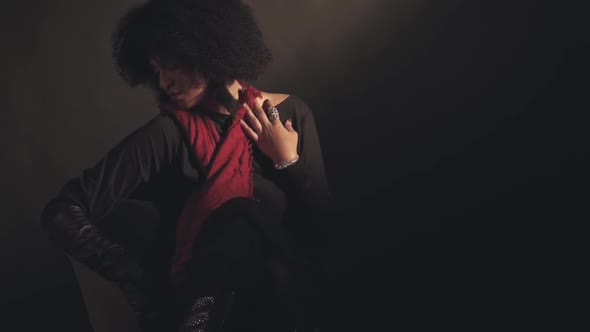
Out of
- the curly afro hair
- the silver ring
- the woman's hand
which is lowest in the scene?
the woman's hand

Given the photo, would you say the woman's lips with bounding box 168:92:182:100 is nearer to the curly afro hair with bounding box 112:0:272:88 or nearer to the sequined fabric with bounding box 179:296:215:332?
the curly afro hair with bounding box 112:0:272:88

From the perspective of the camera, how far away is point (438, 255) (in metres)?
1.49

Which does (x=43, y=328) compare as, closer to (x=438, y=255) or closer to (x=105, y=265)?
(x=105, y=265)

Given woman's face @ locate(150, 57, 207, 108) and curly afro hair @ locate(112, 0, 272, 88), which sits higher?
curly afro hair @ locate(112, 0, 272, 88)

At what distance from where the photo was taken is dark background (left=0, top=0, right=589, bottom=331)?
1409 mm

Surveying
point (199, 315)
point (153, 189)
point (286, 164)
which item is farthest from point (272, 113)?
point (199, 315)

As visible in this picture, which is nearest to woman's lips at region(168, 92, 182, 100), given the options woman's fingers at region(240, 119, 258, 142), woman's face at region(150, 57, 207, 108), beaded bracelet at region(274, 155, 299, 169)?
woman's face at region(150, 57, 207, 108)

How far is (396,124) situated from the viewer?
160 cm

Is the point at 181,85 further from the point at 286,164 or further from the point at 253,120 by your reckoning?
the point at 286,164

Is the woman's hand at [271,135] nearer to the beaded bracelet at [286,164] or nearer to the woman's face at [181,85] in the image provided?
the beaded bracelet at [286,164]

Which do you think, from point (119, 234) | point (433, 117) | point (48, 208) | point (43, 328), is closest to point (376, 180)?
point (433, 117)

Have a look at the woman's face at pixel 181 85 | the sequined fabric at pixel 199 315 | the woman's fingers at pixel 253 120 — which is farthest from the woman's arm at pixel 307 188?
the sequined fabric at pixel 199 315

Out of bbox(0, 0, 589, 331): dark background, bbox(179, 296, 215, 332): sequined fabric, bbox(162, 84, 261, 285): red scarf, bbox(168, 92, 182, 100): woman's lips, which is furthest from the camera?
bbox(0, 0, 589, 331): dark background

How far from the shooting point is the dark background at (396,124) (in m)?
1.41
